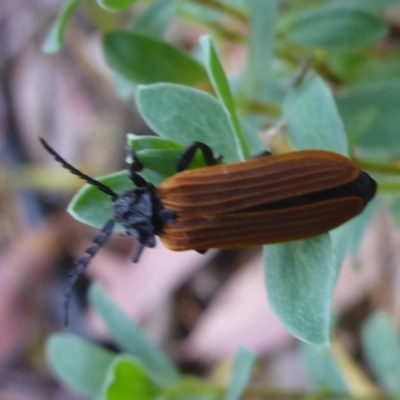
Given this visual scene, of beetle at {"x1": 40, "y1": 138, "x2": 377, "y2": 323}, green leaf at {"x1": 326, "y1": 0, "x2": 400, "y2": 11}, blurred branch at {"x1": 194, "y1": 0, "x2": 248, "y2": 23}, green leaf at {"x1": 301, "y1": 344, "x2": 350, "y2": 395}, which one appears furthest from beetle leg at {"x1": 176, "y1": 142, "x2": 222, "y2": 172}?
green leaf at {"x1": 301, "y1": 344, "x2": 350, "y2": 395}

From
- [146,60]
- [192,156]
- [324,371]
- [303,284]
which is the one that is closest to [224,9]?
[146,60]

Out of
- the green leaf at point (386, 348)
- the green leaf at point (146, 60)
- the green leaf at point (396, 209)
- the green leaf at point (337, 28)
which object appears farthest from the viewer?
the green leaf at point (386, 348)

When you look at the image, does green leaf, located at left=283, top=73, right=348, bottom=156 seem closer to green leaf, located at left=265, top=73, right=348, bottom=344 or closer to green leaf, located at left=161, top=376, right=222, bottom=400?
green leaf, located at left=265, top=73, right=348, bottom=344

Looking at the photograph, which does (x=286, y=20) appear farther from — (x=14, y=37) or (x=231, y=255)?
(x=14, y=37)

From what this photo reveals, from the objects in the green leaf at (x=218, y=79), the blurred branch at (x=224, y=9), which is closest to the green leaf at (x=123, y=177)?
the green leaf at (x=218, y=79)

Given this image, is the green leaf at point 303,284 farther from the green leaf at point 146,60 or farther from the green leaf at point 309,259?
the green leaf at point 146,60

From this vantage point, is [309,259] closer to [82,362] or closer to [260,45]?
[260,45]
